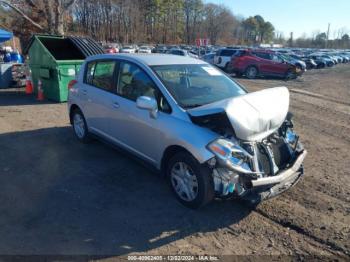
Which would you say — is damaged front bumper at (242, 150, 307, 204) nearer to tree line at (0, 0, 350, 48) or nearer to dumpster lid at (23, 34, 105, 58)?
dumpster lid at (23, 34, 105, 58)

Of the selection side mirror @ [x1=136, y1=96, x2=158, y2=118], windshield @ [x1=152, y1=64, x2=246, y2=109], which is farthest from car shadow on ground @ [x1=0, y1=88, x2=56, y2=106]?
side mirror @ [x1=136, y1=96, x2=158, y2=118]

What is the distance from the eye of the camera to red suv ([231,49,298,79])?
20984 millimetres

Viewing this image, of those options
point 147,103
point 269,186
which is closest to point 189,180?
point 269,186

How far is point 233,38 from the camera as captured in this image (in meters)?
111

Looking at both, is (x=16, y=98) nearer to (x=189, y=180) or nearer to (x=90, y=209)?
(x=90, y=209)

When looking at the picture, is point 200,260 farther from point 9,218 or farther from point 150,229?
point 9,218

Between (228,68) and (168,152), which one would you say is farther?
(228,68)

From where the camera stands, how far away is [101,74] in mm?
5492

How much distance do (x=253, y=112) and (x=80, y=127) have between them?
3747 millimetres

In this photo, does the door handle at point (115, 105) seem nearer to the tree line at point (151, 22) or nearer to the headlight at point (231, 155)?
the headlight at point (231, 155)

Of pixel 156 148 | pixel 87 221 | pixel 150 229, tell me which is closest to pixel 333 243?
pixel 150 229

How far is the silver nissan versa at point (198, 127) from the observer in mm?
3533

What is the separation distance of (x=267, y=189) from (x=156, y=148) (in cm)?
146

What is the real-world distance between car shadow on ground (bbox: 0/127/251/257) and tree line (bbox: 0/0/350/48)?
39.3 meters
